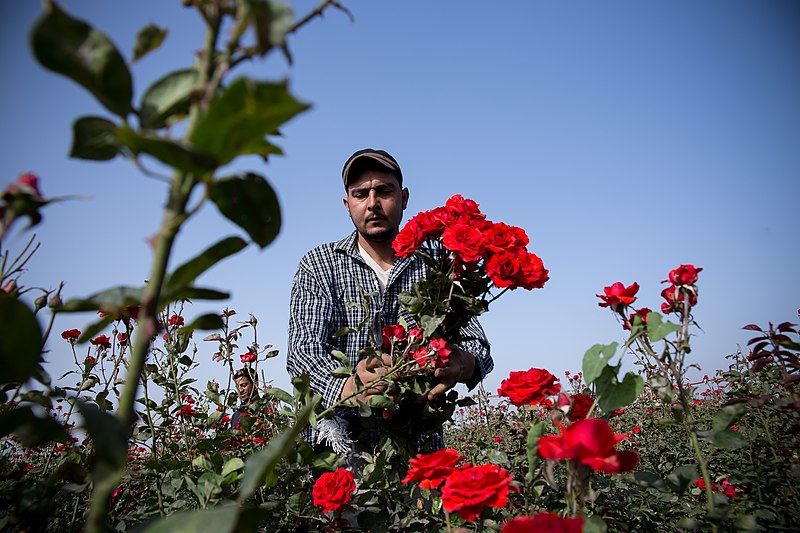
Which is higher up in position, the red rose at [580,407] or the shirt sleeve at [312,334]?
the shirt sleeve at [312,334]

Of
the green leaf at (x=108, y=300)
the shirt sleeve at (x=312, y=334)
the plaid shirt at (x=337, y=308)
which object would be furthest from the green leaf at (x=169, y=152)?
the plaid shirt at (x=337, y=308)

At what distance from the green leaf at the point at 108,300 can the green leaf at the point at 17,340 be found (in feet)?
0.12

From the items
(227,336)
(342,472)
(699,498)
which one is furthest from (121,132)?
(699,498)

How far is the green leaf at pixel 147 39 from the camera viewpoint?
50cm

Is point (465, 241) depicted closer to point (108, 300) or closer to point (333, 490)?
point (333, 490)

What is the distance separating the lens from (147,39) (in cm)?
50

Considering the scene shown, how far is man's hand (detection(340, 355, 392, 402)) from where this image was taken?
1567 mm

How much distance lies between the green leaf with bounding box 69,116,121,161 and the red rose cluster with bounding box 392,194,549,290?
1.14 meters

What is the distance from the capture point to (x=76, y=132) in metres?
0.45

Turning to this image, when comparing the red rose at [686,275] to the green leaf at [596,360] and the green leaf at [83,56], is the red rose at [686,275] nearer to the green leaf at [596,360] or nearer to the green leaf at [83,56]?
the green leaf at [596,360]

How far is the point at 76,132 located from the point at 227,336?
199cm

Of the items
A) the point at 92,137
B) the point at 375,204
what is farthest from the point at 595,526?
the point at 375,204

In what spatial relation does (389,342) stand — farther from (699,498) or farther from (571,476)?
(699,498)

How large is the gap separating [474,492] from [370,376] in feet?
2.25
